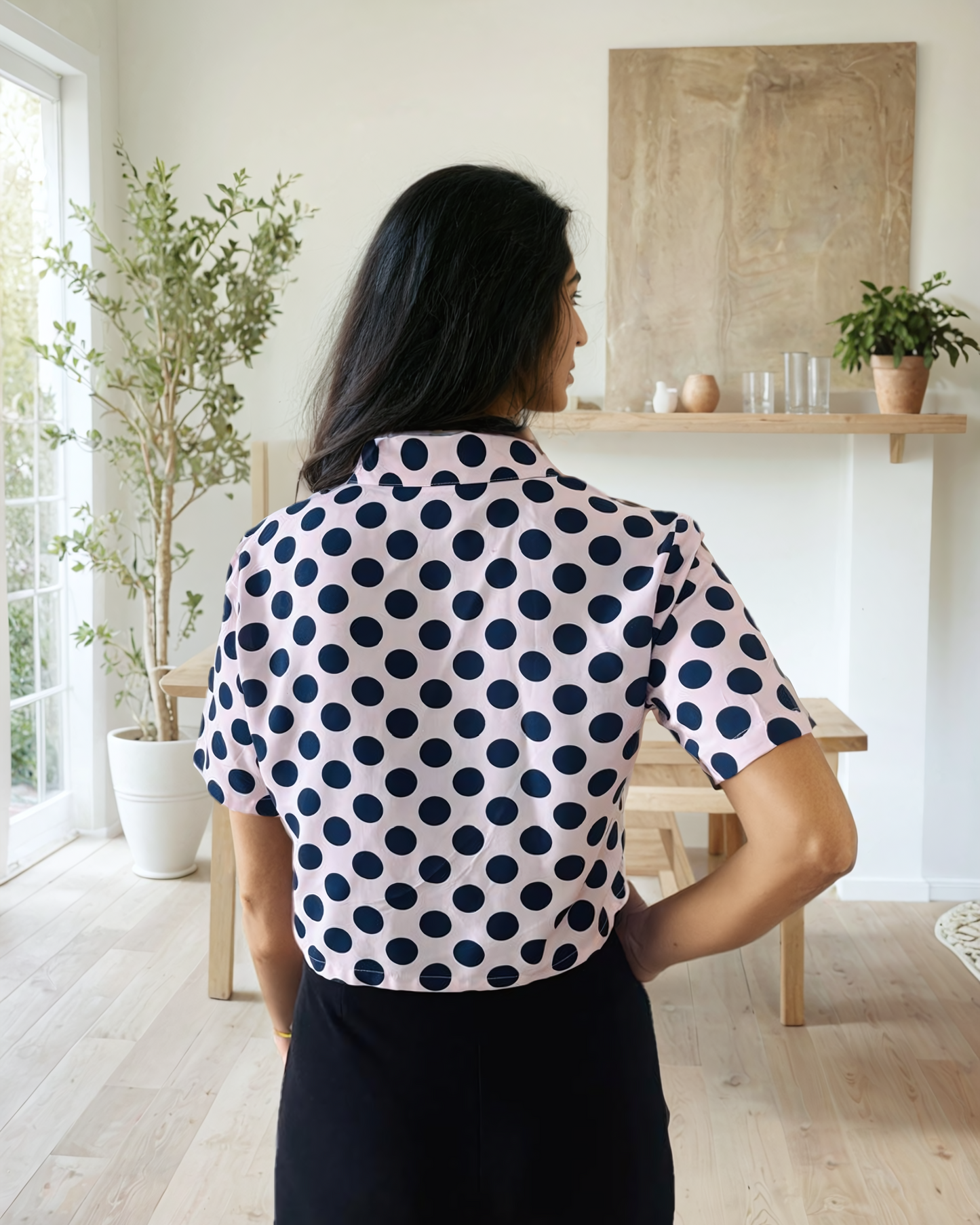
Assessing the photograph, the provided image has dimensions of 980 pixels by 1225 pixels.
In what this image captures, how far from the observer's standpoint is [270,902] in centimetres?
100

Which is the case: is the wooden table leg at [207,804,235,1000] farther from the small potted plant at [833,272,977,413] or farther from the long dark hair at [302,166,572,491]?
the small potted plant at [833,272,977,413]

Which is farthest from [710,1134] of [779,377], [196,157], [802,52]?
[196,157]

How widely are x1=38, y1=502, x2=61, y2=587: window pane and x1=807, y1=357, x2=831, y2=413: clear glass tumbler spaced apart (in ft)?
7.74

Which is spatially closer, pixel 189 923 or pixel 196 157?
pixel 189 923

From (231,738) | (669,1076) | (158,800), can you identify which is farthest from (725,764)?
(158,800)

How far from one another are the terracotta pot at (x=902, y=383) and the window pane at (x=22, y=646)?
2637mm

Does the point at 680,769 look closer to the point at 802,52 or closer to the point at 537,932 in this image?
the point at 537,932

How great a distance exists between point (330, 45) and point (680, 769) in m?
2.48

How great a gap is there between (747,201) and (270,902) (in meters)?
2.99

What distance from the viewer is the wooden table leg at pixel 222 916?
264 cm

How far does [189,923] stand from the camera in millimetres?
3061

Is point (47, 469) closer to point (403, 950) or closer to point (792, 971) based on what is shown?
point (792, 971)

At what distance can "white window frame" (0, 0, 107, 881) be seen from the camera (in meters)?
3.26

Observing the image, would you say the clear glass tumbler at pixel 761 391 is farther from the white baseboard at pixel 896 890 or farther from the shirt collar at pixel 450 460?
the shirt collar at pixel 450 460
